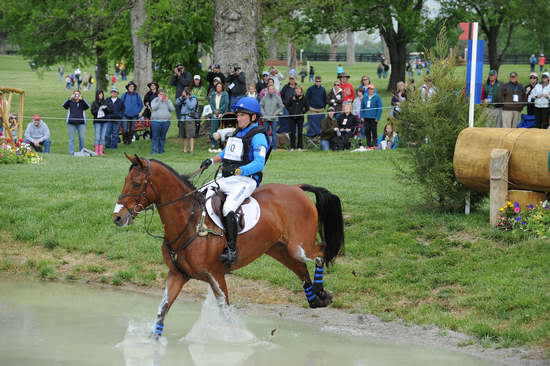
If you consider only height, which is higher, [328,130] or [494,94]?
[494,94]

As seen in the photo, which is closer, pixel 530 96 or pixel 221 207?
pixel 221 207

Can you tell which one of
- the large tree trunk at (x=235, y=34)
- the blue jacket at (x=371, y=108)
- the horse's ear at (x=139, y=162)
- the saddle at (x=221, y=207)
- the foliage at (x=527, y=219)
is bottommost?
the foliage at (x=527, y=219)

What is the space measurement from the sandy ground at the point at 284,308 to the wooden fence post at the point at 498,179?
3023 mm

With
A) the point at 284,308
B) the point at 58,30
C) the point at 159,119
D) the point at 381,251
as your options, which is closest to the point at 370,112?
the point at 159,119

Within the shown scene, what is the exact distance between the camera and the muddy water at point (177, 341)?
9156 millimetres

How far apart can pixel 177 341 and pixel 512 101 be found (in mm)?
18098

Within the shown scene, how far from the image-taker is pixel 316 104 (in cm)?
2631

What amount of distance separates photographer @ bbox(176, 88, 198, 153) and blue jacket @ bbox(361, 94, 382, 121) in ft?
16.1

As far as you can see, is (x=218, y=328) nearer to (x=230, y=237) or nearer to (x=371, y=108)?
(x=230, y=237)

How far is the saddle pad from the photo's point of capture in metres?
9.86

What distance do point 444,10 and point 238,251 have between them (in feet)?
121

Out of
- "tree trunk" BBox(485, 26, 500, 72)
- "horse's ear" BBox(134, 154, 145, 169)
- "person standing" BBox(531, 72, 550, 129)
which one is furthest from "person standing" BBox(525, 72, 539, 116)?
"tree trunk" BBox(485, 26, 500, 72)

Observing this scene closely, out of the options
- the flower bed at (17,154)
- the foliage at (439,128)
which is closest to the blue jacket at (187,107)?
the flower bed at (17,154)

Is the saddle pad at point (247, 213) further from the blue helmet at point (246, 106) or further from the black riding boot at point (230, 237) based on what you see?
the blue helmet at point (246, 106)
